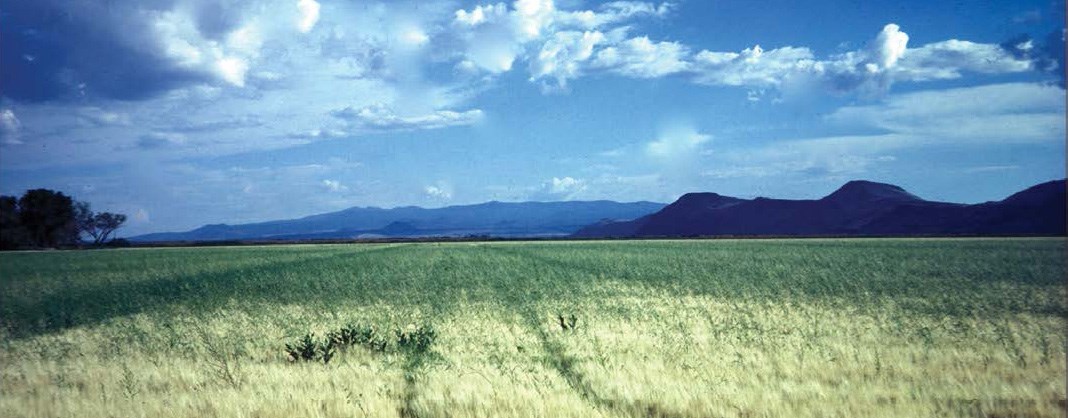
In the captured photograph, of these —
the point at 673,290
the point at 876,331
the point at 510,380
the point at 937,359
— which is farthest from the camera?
the point at 673,290

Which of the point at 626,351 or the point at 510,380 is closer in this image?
the point at 510,380

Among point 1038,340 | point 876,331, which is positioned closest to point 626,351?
point 876,331

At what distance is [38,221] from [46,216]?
1456mm

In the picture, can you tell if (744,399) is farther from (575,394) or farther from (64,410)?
(64,410)

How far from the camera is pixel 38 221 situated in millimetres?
105000

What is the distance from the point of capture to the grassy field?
7.14 m

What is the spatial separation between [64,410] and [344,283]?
1840 centimetres

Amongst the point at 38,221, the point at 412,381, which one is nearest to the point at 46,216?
the point at 38,221

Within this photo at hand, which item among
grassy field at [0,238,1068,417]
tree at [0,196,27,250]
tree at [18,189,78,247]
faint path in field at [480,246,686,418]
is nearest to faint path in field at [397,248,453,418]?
grassy field at [0,238,1068,417]

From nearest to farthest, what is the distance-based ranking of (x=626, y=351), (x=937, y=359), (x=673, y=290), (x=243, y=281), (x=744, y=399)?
(x=744, y=399), (x=937, y=359), (x=626, y=351), (x=673, y=290), (x=243, y=281)

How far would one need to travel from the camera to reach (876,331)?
11.6 m

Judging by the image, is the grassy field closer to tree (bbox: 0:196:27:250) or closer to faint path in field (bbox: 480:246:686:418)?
faint path in field (bbox: 480:246:686:418)

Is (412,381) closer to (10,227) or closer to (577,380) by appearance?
(577,380)

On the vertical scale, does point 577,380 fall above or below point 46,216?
below
